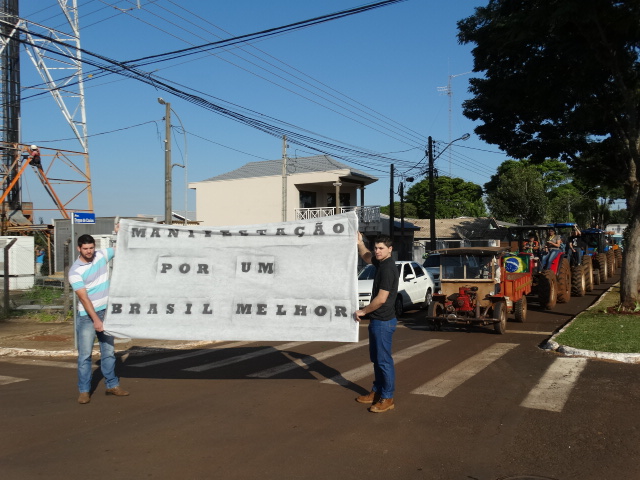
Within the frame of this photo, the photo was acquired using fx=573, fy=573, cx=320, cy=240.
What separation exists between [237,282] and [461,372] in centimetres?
370

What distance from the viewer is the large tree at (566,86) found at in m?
13.9

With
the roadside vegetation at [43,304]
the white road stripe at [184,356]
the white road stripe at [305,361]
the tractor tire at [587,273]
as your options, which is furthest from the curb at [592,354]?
the tractor tire at [587,273]

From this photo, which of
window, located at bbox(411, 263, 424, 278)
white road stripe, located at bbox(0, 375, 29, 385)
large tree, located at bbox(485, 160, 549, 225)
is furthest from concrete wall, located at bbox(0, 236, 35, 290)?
large tree, located at bbox(485, 160, 549, 225)

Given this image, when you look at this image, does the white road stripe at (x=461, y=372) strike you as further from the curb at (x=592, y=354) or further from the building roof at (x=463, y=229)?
the building roof at (x=463, y=229)

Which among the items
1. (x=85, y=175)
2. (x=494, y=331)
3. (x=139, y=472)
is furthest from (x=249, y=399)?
(x=85, y=175)

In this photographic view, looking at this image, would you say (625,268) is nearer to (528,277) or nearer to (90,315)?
(528,277)

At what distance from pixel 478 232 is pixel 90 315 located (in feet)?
122

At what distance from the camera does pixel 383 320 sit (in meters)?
6.25

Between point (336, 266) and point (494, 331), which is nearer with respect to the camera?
point (336, 266)

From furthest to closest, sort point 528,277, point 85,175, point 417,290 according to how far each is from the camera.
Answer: point 85,175
point 417,290
point 528,277

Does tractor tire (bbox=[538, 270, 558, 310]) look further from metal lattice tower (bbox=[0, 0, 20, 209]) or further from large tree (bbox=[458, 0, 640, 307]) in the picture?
metal lattice tower (bbox=[0, 0, 20, 209])

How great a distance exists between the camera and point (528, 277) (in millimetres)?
15289

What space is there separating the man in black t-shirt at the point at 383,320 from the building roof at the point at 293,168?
29698mm

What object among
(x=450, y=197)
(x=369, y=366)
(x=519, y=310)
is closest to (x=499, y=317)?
(x=519, y=310)
